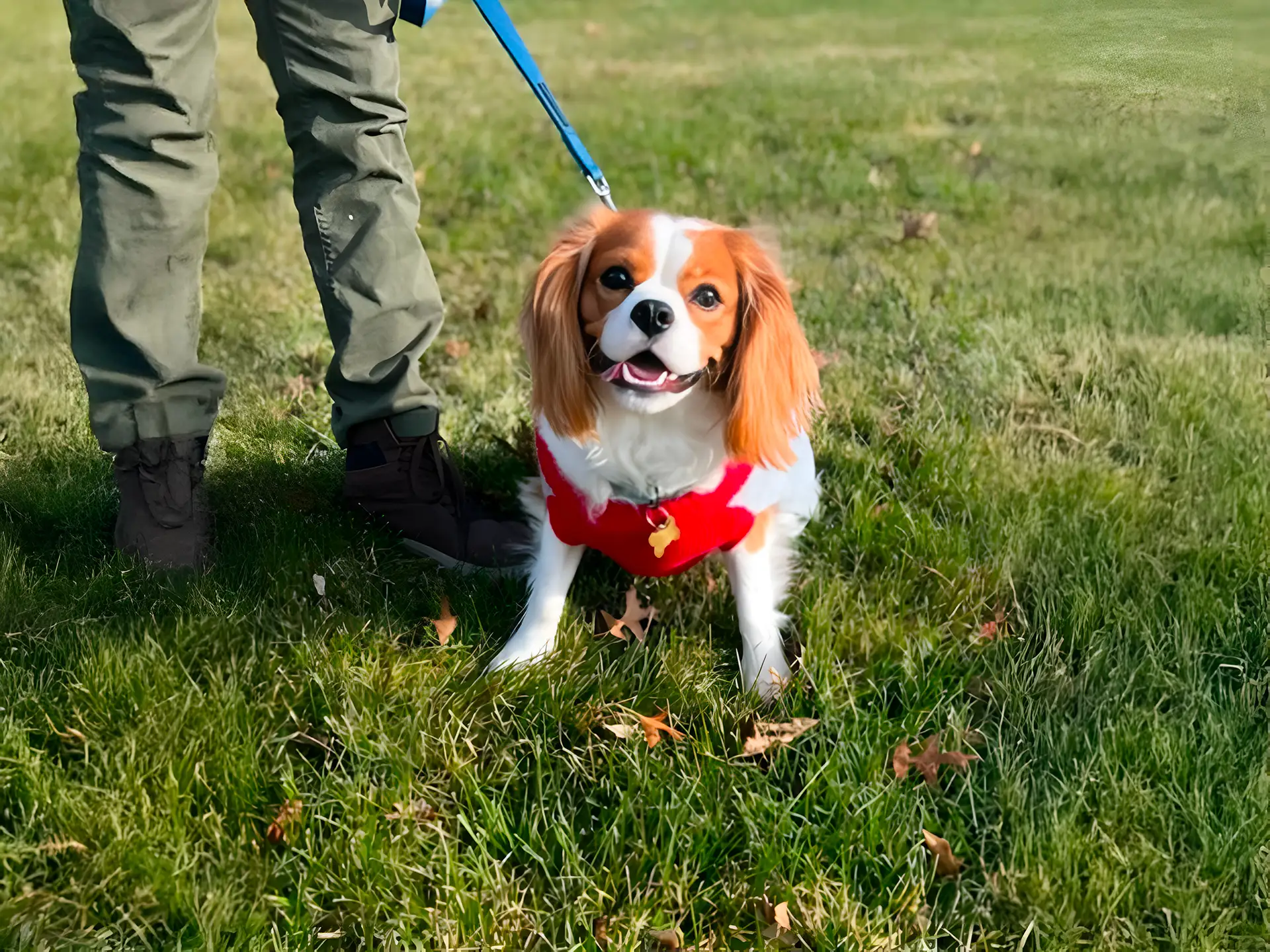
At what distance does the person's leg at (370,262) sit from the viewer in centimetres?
248

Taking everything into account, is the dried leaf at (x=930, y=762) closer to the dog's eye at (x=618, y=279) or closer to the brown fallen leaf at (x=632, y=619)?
the brown fallen leaf at (x=632, y=619)

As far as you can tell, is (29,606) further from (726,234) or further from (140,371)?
(726,234)

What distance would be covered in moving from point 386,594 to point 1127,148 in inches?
233

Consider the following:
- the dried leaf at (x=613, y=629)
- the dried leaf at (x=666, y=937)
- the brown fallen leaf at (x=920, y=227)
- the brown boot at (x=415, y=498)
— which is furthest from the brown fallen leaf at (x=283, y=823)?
the brown fallen leaf at (x=920, y=227)

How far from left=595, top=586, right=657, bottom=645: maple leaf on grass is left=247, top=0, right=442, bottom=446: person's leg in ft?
2.66

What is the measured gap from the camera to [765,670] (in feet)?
7.47

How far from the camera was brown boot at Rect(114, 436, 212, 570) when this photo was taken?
2492 millimetres

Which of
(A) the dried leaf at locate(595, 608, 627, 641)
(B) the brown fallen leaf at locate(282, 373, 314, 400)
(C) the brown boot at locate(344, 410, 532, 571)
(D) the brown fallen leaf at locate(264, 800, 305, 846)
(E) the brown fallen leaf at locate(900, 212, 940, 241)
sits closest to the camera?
(D) the brown fallen leaf at locate(264, 800, 305, 846)

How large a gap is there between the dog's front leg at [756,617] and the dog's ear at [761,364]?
0.91 ft

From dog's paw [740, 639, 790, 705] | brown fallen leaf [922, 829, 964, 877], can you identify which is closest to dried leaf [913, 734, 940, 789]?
brown fallen leaf [922, 829, 964, 877]

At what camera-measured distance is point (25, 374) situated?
11.6 ft

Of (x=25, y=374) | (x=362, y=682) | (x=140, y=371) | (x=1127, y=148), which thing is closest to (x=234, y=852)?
(x=362, y=682)

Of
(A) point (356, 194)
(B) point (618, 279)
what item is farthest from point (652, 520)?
(A) point (356, 194)

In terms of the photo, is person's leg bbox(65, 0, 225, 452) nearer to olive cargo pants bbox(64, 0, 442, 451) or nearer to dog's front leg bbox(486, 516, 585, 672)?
olive cargo pants bbox(64, 0, 442, 451)
